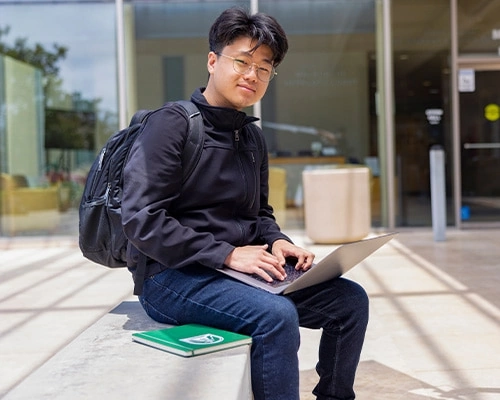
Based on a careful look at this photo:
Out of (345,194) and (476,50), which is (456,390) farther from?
(476,50)

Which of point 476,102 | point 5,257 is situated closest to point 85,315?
point 5,257

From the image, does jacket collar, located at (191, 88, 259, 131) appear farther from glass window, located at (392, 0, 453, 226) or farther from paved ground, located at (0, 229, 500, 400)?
→ glass window, located at (392, 0, 453, 226)

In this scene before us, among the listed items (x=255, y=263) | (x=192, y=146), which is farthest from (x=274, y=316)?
(x=192, y=146)

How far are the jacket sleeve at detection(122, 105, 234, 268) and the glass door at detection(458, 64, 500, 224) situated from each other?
810cm

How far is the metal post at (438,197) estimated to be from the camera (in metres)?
8.47

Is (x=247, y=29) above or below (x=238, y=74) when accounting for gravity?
above

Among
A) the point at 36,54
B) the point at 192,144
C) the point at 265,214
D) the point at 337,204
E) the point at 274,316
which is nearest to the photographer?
the point at 274,316

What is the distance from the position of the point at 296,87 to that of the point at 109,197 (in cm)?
751

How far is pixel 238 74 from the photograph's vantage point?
2.17 meters

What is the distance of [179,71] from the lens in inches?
372

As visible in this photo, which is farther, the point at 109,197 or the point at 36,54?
the point at 36,54

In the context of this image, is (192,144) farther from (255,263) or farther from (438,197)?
(438,197)

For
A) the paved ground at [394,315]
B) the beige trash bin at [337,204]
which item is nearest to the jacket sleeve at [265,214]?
the paved ground at [394,315]

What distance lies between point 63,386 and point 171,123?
2.66 ft
